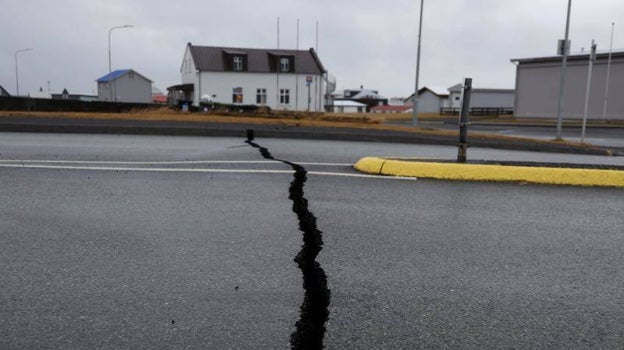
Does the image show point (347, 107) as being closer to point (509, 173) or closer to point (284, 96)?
point (284, 96)

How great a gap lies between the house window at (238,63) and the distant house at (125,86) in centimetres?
1666

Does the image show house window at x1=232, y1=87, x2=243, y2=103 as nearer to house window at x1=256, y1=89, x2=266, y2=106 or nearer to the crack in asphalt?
house window at x1=256, y1=89, x2=266, y2=106

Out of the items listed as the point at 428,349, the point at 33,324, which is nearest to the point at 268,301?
the point at 428,349

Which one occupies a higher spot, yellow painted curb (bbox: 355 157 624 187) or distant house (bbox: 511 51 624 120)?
distant house (bbox: 511 51 624 120)

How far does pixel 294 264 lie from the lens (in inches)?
132

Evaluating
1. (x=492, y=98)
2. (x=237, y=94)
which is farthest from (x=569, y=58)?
(x=237, y=94)

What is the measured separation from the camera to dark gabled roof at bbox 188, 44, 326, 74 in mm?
Result: 54344

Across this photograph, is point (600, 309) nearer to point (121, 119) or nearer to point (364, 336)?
point (364, 336)

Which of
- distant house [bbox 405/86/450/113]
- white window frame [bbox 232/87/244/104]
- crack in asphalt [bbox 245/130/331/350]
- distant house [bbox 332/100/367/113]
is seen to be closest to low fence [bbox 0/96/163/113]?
crack in asphalt [bbox 245/130/331/350]

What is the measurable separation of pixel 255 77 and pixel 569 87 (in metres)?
30.9

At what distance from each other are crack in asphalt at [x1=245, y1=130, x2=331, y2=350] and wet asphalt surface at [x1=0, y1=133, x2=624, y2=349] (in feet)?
0.16

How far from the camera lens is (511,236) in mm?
4141

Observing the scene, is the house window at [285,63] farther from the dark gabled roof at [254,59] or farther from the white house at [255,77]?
the dark gabled roof at [254,59]

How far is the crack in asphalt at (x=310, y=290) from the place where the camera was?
7.85 ft
